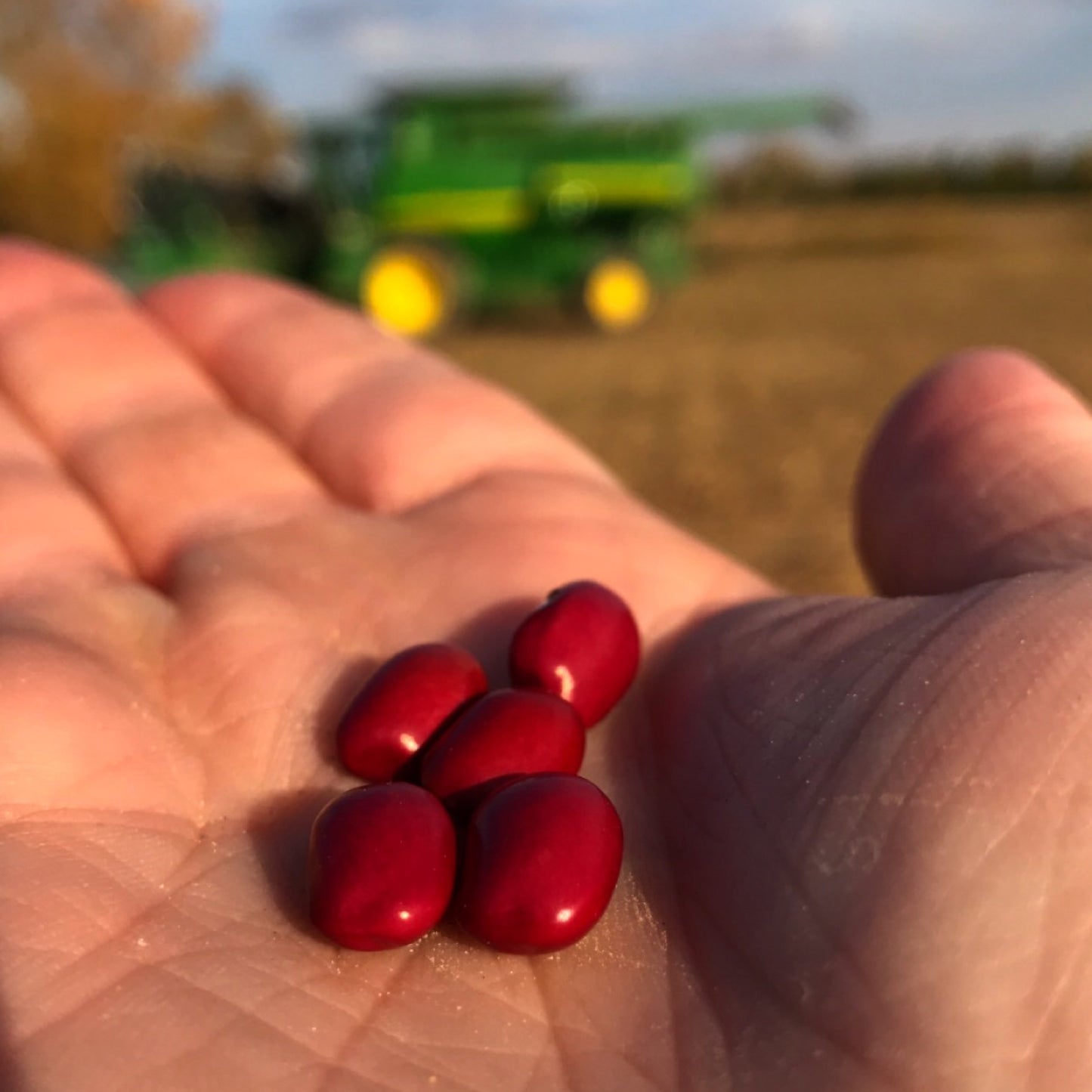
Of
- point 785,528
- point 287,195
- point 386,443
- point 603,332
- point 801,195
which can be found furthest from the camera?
point 801,195

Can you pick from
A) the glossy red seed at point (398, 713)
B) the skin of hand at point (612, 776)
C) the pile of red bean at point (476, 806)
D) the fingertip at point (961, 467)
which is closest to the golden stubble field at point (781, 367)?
the fingertip at point (961, 467)

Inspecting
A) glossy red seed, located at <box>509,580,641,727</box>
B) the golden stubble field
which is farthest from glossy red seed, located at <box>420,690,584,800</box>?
the golden stubble field

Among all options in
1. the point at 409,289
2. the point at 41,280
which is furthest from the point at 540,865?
the point at 409,289

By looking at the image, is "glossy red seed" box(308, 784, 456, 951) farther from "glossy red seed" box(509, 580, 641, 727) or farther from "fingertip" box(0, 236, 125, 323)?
"fingertip" box(0, 236, 125, 323)

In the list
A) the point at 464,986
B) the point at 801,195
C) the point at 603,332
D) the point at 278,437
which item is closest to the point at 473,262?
the point at 603,332

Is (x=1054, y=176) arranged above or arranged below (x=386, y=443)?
below

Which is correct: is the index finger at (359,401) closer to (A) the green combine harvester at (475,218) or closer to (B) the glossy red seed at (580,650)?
(B) the glossy red seed at (580,650)

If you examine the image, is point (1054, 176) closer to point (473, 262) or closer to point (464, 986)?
point (473, 262)

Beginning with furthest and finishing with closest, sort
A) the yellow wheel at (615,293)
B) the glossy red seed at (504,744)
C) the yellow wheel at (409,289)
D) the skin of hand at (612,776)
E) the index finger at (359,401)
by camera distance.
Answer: the yellow wheel at (615,293) → the yellow wheel at (409,289) → the index finger at (359,401) → the glossy red seed at (504,744) → the skin of hand at (612,776)
